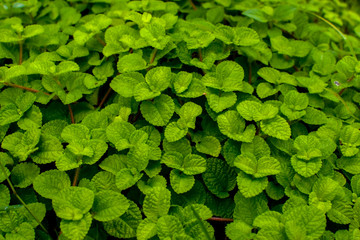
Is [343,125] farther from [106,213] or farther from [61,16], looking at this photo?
[61,16]

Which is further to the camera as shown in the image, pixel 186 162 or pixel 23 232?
pixel 186 162

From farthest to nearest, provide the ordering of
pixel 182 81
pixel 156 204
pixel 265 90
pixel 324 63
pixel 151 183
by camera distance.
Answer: pixel 324 63 → pixel 265 90 → pixel 182 81 → pixel 151 183 → pixel 156 204

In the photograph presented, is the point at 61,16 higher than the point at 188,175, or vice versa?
the point at 61,16

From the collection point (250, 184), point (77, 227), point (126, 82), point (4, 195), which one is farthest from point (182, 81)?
point (4, 195)

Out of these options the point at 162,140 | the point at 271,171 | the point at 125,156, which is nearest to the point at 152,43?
the point at 162,140

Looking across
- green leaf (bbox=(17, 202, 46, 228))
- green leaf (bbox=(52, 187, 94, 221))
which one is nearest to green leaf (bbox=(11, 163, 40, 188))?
green leaf (bbox=(17, 202, 46, 228))

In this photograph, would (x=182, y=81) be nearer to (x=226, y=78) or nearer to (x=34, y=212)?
(x=226, y=78)

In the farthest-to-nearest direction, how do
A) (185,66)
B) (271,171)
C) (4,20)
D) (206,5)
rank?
(206,5)
(4,20)
(185,66)
(271,171)
